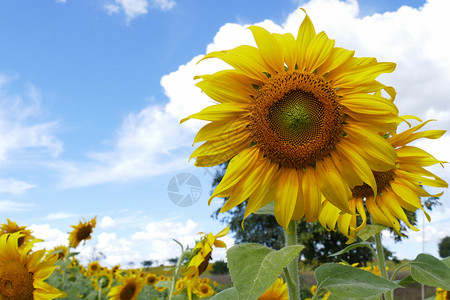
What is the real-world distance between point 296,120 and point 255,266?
0.74 meters

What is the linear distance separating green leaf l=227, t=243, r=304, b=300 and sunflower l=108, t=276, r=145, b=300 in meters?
4.56

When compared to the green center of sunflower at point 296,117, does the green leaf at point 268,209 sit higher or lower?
lower

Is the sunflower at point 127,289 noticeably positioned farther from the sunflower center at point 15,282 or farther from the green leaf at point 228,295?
the green leaf at point 228,295

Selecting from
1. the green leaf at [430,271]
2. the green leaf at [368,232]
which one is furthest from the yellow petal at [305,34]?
the green leaf at [430,271]

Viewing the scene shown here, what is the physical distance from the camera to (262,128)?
1811 millimetres

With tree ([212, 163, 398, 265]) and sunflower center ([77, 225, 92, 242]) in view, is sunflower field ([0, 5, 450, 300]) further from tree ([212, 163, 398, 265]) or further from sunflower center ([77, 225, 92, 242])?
tree ([212, 163, 398, 265])

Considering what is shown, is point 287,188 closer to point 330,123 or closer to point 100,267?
point 330,123

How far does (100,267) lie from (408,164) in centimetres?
838

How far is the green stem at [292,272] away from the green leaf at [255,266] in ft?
0.79

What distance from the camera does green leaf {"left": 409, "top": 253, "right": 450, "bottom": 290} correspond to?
1944 mm

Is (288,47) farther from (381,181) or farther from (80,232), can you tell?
(80,232)

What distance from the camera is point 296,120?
1852 mm

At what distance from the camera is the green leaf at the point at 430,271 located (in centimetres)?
194

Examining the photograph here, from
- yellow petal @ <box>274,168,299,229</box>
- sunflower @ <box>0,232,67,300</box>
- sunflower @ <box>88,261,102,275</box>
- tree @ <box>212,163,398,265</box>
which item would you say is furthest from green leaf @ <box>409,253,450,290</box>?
tree @ <box>212,163,398,265</box>
